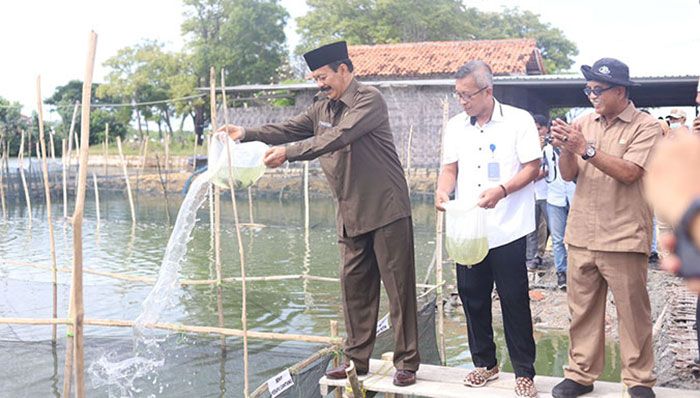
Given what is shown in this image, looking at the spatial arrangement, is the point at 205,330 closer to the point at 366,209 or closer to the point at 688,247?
the point at 366,209

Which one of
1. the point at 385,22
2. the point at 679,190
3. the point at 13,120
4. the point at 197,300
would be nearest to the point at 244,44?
the point at 385,22

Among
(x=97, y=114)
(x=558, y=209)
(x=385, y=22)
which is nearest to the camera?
(x=558, y=209)

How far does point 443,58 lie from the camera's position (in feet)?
73.9

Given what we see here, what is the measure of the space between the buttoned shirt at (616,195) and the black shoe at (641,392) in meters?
0.62

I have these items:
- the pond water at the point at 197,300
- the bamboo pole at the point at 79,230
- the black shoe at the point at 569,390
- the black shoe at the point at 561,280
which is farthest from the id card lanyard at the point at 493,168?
the black shoe at the point at 561,280

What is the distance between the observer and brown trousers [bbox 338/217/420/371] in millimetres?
3697

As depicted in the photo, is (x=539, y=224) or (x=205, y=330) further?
(x=539, y=224)

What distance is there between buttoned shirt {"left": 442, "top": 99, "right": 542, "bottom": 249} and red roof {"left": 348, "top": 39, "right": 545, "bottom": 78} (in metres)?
17.6

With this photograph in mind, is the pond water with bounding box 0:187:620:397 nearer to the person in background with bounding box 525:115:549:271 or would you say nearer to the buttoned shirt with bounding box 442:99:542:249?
the person in background with bounding box 525:115:549:271

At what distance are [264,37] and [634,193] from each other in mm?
30479

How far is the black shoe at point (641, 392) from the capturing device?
3.21 meters

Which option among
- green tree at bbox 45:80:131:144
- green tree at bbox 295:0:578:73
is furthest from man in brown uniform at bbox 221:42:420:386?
green tree at bbox 45:80:131:144

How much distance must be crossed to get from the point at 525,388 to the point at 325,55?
6.28ft

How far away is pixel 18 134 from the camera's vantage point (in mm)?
34156
